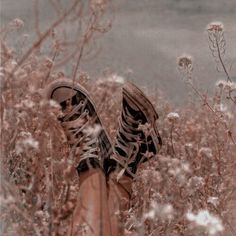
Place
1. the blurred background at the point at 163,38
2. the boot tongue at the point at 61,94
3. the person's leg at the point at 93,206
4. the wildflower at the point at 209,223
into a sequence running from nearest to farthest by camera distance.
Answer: the wildflower at the point at 209,223 < the person's leg at the point at 93,206 < the boot tongue at the point at 61,94 < the blurred background at the point at 163,38

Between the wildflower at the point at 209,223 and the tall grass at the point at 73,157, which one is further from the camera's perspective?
the tall grass at the point at 73,157

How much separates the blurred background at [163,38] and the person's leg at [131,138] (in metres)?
1.05

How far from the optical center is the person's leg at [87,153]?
2.46 metres

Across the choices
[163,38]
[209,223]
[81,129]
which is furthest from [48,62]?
[163,38]

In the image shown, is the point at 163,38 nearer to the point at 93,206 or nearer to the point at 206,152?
the point at 206,152

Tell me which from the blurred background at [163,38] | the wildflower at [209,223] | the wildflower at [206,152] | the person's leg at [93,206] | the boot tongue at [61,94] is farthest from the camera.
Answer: the blurred background at [163,38]

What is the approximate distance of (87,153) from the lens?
2691 mm

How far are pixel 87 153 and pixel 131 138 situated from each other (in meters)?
0.33

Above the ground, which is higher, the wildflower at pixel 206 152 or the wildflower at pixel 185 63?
the wildflower at pixel 185 63

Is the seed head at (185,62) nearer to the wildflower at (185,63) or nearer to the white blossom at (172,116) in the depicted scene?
the wildflower at (185,63)

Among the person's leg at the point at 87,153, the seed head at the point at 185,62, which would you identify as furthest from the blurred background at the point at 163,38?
the person's leg at the point at 87,153

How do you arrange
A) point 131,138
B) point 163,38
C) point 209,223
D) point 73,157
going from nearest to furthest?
1. point 209,223
2. point 73,157
3. point 131,138
4. point 163,38

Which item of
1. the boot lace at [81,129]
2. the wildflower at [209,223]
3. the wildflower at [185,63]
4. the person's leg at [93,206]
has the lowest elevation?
the wildflower at [209,223]

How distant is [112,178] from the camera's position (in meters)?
2.78
